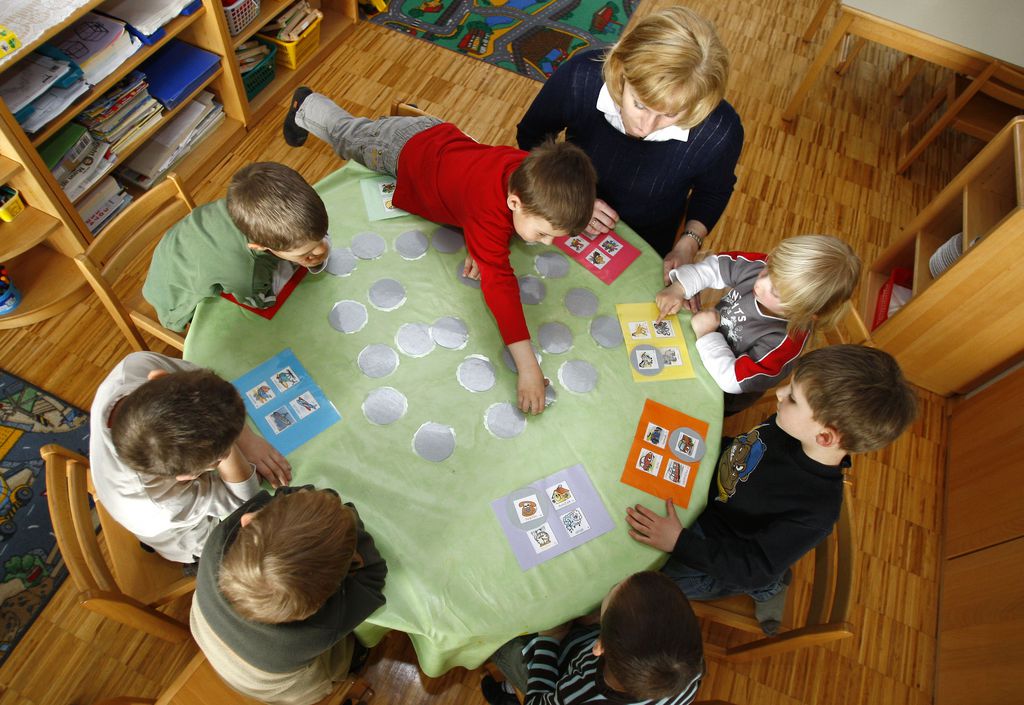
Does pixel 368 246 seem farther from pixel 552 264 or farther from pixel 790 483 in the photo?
pixel 790 483

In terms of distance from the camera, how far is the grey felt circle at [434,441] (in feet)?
5.29

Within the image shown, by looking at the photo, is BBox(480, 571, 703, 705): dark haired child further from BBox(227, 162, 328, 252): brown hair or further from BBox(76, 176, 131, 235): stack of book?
BBox(76, 176, 131, 235): stack of book

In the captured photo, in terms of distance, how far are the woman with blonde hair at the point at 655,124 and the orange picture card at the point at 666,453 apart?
22.1 inches

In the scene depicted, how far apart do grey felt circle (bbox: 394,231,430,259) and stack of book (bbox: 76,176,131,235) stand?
66.5 inches

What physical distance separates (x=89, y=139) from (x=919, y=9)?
413 centimetres

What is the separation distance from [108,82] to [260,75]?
1.04 meters

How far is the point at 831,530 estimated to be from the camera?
1.64 m

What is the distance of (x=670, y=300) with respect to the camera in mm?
1912

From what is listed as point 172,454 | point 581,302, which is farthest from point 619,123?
point 172,454

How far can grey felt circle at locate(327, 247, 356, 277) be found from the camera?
1859 millimetres

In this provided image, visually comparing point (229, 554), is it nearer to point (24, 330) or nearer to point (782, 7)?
point (24, 330)

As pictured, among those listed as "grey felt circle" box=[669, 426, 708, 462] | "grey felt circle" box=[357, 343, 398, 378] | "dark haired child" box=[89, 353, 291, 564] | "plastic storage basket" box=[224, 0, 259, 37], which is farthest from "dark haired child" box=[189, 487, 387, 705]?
"plastic storage basket" box=[224, 0, 259, 37]

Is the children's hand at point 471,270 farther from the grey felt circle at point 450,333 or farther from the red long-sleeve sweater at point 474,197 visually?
the grey felt circle at point 450,333

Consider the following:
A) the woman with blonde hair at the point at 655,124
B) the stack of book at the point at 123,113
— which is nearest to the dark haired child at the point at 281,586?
the woman with blonde hair at the point at 655,124
